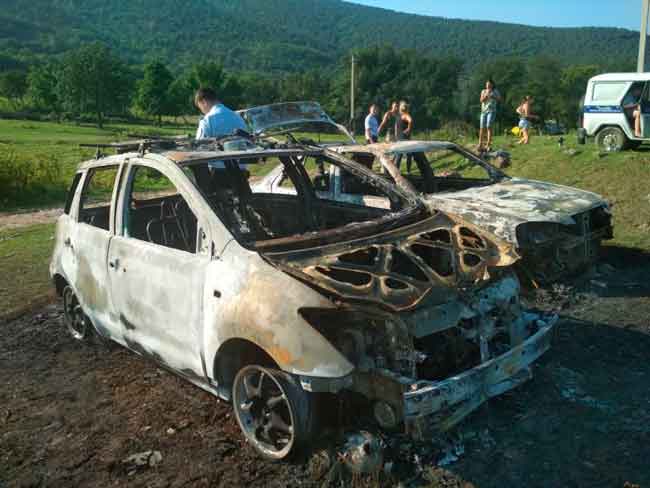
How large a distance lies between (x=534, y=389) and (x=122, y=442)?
2.76 m

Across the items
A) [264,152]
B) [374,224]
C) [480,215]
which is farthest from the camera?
[480,215]

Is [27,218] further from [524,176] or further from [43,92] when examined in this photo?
[43,92]

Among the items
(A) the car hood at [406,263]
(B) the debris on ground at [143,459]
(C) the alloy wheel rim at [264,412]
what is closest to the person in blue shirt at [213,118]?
(A) the car hood at [406,263]

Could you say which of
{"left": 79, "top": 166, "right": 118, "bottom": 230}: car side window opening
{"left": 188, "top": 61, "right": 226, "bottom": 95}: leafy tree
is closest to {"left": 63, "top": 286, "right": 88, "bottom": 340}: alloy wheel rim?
{"left": 79, "top": 166, "right": 118, "bottom": 230}: car side window opening

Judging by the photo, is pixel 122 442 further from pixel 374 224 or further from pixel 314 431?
pixel 374 224

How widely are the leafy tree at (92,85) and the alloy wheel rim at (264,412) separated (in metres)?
93.7

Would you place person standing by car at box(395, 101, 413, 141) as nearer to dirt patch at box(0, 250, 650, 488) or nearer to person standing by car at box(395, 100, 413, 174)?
person standing by car at box(395, 100, 413, 174)

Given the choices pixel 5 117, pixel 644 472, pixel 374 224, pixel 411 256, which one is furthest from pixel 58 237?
pixel 5 117

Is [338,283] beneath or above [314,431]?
above

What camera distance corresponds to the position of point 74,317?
17.9 feet

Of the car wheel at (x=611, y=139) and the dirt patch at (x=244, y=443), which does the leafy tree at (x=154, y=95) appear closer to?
the car wheel at (x=611, y=139)

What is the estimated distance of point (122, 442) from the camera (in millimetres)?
3746

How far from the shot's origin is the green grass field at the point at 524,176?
7961 mm

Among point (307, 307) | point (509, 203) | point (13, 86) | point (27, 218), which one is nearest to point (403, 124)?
point (27, 218)
